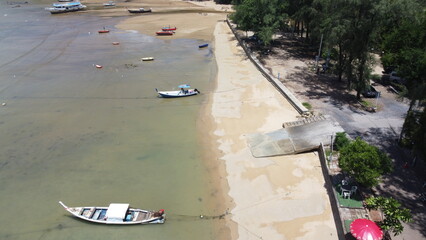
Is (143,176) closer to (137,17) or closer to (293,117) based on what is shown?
(293,117)

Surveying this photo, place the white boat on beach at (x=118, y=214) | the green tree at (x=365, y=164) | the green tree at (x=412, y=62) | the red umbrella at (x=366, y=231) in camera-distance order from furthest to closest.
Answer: the green tree at (x=412, y=62)
the white boat on beach at (x=118, y=214)
the green tree at (x=365, y=164)
the red umbrella at (x=366, y=231)

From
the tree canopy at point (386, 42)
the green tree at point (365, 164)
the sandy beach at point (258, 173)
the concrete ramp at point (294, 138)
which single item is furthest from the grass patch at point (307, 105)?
the green tree at point (365, 164)

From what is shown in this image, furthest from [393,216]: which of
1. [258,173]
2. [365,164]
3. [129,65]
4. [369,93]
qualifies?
[129,65]

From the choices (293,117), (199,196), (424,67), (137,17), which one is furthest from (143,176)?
(137,17)

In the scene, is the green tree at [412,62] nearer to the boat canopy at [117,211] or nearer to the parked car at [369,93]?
the parked car at [369,93]

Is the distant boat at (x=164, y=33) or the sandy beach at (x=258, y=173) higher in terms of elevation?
the distant boat at (x=164, y=33)

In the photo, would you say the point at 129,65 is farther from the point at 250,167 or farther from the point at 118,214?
the point at 118,214

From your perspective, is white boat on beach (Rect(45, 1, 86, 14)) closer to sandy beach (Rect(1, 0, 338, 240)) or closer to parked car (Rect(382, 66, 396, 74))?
sandy beach (Rect(1, 0, 338, 240))
